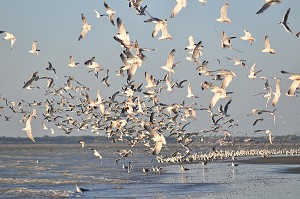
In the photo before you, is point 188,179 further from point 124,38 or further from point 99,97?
point 124,38

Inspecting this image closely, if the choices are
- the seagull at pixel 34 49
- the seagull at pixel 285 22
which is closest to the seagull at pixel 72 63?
the seagull at pixel 34 49

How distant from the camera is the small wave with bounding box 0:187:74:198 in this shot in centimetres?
3476

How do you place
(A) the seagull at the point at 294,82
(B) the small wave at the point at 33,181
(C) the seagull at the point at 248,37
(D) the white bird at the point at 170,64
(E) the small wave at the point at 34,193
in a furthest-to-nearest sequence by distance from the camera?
(B) the small wave at the point at 33,181 → (E) the small wave at the point at 34,193 → (C) the seagull at the point at 248,37 → (D) the white bird at the point at 170,64 → (A) the seagull at the point at 294,82

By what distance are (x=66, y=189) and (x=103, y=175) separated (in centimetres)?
1114

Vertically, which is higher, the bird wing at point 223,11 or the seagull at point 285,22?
the bird wing at point 223,11

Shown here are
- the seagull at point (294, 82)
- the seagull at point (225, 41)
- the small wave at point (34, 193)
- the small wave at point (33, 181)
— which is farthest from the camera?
the small wave at point (33, 181)

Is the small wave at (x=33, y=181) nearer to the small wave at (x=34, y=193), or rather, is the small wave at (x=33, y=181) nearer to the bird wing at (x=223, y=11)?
the small wave at (x=34, y=193)

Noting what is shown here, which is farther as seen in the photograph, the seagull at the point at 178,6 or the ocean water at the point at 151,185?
the ocean water at the point at 151,185

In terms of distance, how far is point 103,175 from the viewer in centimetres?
Result: 4906

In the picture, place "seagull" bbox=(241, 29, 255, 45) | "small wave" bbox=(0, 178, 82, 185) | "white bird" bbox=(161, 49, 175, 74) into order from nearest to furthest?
1. "white bird" bbox=(161, 49, 175, 74)
2. "seagull" bbox=(241, 29, 255, 45)
3. "small wave" bbox=(0, 178, 82, 185)

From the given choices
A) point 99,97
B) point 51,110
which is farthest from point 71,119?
point 99,97

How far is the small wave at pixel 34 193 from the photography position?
34759 millimetres

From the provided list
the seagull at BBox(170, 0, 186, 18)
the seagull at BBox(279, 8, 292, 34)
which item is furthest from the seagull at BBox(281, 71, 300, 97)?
the seagull at BBox(170, 0, 186, 18)

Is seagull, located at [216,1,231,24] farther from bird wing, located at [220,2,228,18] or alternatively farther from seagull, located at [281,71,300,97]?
seagull, located at [281,71,300,97]
